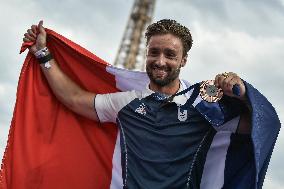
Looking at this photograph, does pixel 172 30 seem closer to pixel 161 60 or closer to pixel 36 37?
pixel 161 60

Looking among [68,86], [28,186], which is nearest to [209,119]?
[68,86]

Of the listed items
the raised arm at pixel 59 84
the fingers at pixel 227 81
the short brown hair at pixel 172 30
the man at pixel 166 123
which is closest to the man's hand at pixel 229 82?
the fingers at pixel 227 81

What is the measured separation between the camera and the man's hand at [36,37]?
5281 millimetres

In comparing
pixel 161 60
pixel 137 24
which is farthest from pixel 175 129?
pixel 137 24

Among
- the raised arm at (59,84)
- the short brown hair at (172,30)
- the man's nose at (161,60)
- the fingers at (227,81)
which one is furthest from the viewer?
the raised arm at (59,84)

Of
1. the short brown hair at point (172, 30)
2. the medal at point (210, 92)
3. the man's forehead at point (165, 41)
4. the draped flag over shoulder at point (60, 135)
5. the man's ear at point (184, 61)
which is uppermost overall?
the short brown hair at point (172, 30)

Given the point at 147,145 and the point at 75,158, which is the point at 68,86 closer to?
the point at 75,158

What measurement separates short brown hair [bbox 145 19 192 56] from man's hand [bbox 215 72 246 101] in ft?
2.32

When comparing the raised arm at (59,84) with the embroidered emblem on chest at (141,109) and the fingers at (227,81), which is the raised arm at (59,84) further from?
the fingers at (227,81)

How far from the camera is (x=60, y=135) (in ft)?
18.0

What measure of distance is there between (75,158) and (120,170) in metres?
0.66

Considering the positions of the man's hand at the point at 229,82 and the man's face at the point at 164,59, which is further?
the man's face at the point at 164,59

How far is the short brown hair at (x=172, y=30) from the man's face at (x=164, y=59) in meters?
0.05

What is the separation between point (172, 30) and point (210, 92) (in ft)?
2.37
